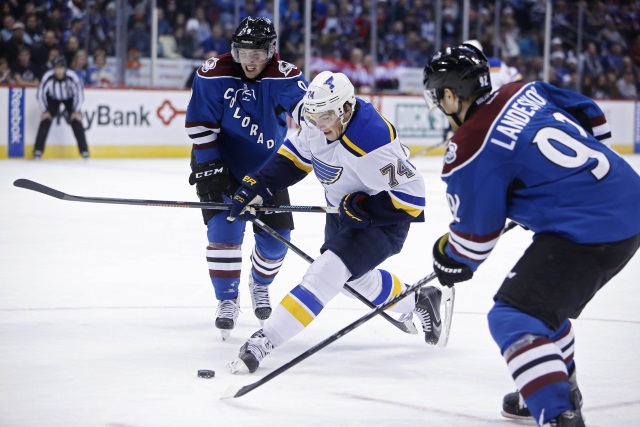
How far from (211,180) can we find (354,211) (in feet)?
2.60

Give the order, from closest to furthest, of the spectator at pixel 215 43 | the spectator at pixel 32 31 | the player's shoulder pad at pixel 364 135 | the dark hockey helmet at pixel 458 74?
the dark hockey helmet at pixel 458 74 < the player's shoulder pad at pixel 364 135 < the spectator at pixel 32 31 < the spectator at pixel 215 43

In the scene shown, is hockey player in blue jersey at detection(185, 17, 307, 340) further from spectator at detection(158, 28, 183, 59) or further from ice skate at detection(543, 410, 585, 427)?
spectator at detection(158, 28, 183, 59)

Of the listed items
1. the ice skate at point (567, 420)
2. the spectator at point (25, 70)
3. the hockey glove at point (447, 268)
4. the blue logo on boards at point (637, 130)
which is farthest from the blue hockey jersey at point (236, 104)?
the blue logo on boards at point (637, 130)

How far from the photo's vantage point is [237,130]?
4.06 m

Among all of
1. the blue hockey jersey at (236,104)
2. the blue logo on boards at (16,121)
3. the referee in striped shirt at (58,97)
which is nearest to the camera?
the blue hockey jersey at (236,104)

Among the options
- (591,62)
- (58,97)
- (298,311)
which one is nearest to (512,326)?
(298,311)

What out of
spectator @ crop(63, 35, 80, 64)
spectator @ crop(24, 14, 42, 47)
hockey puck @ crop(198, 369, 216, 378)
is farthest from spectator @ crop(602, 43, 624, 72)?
hockey puck @ crop(198, 369, 216, 378)

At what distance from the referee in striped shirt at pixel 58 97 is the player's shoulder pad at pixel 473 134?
8898 millimetres

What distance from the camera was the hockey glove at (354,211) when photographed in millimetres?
3404

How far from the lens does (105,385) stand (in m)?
3.13

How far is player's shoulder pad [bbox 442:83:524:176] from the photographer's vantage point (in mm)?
2365

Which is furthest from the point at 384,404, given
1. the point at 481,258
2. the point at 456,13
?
the point at 456,13

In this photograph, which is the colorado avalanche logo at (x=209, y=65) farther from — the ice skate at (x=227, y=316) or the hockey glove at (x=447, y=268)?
the hockey glove at (x=447, y=268)

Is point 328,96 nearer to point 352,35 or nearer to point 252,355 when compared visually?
point 252,355
